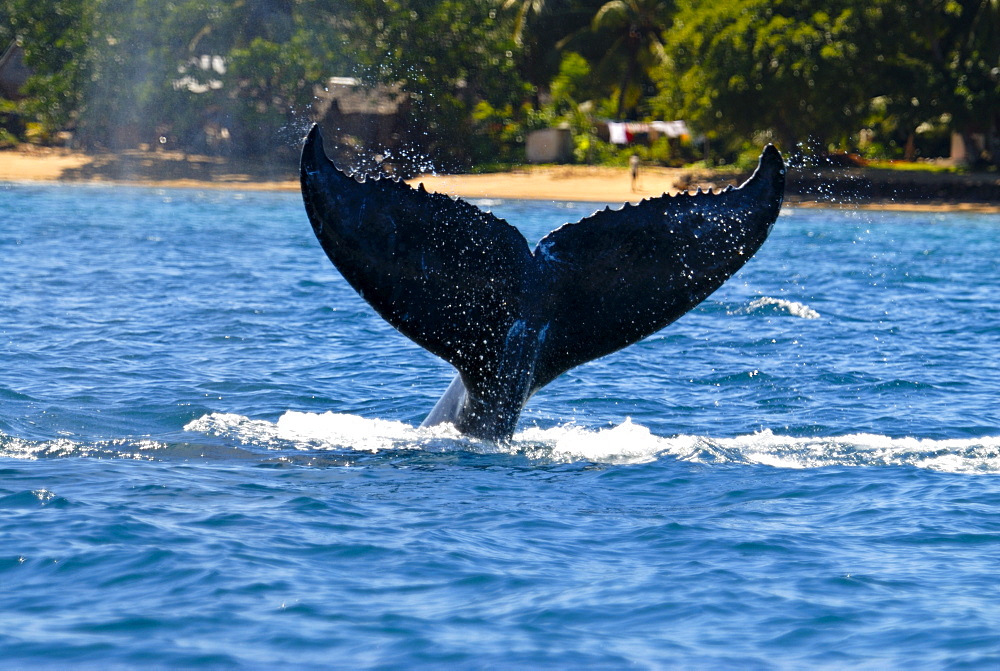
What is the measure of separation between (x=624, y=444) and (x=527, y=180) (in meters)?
33.6

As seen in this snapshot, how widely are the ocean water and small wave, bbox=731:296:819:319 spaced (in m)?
1.93

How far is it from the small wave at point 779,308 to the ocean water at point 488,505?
193cm

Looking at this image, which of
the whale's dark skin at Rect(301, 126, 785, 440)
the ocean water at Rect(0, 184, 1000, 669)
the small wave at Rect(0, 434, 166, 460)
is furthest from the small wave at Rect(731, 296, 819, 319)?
the small wave at Rect(0, 434, 166, 460)

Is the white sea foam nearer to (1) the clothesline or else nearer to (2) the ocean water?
(2) the ocean water

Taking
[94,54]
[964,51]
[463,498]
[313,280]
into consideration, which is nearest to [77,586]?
[463,498]

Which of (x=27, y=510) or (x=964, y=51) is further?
(x=964, y=51)

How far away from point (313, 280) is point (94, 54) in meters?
28.1

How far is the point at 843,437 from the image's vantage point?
8.62 metres

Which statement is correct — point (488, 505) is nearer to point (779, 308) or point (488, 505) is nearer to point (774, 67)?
point (779, 308)

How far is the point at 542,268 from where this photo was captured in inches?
259

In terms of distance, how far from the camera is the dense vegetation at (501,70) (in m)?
37.3

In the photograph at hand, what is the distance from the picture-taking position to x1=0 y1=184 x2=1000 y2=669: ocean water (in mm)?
5109

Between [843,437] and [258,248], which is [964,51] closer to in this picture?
[258,248]

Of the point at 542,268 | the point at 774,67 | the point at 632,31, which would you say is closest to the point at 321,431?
the point at 542,268
